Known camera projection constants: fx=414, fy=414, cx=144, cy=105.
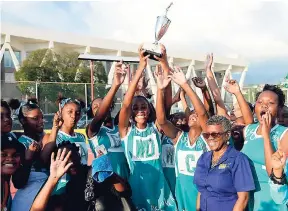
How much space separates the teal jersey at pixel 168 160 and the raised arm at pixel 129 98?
1.54 feet

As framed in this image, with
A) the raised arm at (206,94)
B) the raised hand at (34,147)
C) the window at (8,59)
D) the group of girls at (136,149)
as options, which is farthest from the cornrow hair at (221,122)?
the window at (8,59)

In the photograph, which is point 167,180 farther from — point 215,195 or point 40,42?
point 40,42

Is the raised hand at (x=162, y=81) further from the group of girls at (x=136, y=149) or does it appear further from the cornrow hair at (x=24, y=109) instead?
the cornrow hair at (x=24, y=109)

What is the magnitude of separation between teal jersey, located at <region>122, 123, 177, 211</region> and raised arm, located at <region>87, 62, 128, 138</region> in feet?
1.11

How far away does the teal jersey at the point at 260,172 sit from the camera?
3.41m

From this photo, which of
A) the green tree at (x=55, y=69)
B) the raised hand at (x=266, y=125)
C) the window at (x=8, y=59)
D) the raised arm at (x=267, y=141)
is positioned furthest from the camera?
the window at (x=8, y=59)

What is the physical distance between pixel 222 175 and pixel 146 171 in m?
1.07

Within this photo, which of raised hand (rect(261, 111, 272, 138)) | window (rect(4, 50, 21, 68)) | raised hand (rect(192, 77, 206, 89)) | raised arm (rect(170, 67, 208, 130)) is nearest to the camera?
raised hand (rect(261, 111, 272, 138))

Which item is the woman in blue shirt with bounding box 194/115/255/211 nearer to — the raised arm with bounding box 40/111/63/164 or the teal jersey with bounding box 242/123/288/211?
the teal jersey with bounding box 242/123/288/211

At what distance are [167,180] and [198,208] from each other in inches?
32.6

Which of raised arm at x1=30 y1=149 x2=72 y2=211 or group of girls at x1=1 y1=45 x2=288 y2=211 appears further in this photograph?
group of girls at x1=1 y1=45 x2=288 y2=211

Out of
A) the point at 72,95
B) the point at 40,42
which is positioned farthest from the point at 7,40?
the point at 72,95

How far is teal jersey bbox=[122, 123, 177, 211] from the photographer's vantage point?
4.09 metres

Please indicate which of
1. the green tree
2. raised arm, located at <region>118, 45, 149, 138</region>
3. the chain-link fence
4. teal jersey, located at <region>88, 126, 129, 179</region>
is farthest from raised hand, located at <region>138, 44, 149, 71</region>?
the green tree
